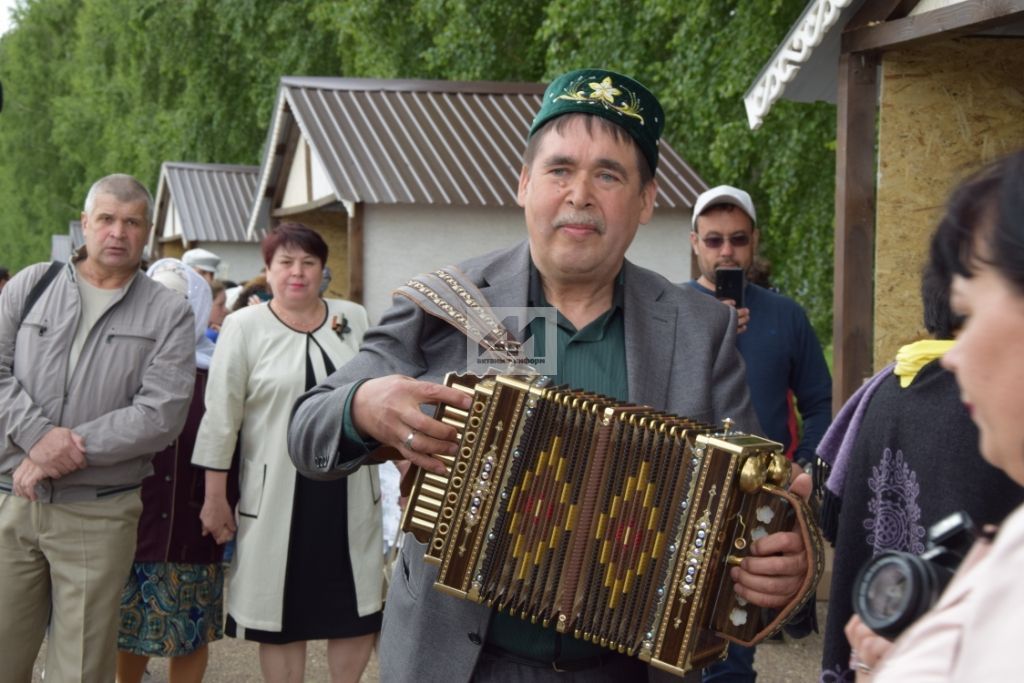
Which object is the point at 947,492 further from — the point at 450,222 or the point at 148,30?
the point at 148,30

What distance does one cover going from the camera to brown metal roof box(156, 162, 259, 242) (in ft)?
88.4

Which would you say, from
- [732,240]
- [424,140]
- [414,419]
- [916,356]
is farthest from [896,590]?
[424,140]

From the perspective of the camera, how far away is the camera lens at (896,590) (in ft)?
4.64

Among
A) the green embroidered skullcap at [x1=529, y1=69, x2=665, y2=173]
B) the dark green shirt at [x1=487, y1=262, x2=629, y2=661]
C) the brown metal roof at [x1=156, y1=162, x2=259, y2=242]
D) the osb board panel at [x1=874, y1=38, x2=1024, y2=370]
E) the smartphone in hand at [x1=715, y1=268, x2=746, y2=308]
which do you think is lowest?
the dark green shirt at [x1=487, y1=262, x2=629, y2=661]

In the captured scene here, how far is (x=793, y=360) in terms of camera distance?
217 inches

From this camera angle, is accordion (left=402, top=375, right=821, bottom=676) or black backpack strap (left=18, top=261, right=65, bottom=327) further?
black backpack strap (left=18, top=261, right=65, bottom=327)

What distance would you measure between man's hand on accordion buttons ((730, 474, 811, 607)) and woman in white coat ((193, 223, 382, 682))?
3.37 metres

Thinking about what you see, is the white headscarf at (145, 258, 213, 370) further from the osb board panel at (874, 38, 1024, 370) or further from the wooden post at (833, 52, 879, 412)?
the osb board panel at (874, 38, 1024, 370)

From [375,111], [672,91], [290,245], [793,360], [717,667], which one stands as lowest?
[717,667]

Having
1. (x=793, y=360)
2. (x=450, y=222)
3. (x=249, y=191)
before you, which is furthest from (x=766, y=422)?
(x=249, y=191)

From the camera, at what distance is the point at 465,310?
280cm

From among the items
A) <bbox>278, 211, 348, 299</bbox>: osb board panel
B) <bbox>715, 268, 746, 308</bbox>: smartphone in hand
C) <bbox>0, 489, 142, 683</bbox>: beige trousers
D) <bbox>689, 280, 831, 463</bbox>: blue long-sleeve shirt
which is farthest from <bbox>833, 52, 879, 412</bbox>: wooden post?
<bbox>278, 211, 348, 299</bbox>: osb board panel

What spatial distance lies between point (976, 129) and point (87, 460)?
4.38m

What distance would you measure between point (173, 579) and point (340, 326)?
143cm
